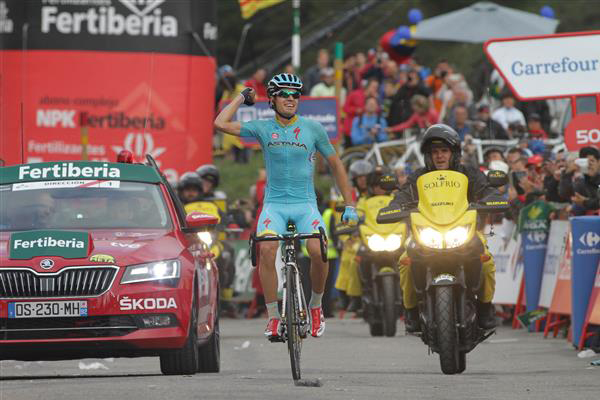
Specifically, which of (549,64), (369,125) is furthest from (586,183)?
(369,125)

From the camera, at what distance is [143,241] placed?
538 inches

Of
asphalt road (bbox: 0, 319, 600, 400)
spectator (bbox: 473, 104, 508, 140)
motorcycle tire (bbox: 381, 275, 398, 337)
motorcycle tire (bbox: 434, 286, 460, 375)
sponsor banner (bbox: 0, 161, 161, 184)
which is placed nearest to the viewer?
asphalt road (bbox: 0, 319, 600, 400)

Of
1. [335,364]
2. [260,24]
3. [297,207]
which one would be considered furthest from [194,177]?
[260,24]

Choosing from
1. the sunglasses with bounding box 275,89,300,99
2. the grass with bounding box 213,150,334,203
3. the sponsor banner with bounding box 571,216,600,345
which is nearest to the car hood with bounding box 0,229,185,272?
the sunglasses with bounding box 275,89,300,99

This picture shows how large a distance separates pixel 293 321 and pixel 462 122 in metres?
14.1

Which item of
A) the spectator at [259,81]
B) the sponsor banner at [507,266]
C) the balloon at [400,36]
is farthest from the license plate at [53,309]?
the balloon at [400,36]

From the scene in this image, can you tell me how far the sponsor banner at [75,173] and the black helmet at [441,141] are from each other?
215cm

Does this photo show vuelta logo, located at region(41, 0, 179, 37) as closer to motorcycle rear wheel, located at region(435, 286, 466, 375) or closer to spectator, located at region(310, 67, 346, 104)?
spectator, located at region(310, 67, 346, 104)

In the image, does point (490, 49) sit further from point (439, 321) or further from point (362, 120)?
point (362, 120)

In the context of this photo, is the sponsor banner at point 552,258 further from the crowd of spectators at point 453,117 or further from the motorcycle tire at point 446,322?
the motorcycle tire at point 446,322

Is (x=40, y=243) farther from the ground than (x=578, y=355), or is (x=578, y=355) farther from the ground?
(x=40, y=243)

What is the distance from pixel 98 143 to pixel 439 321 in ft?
39.0

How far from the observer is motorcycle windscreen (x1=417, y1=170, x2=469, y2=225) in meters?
13.9

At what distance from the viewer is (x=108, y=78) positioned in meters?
24.8
